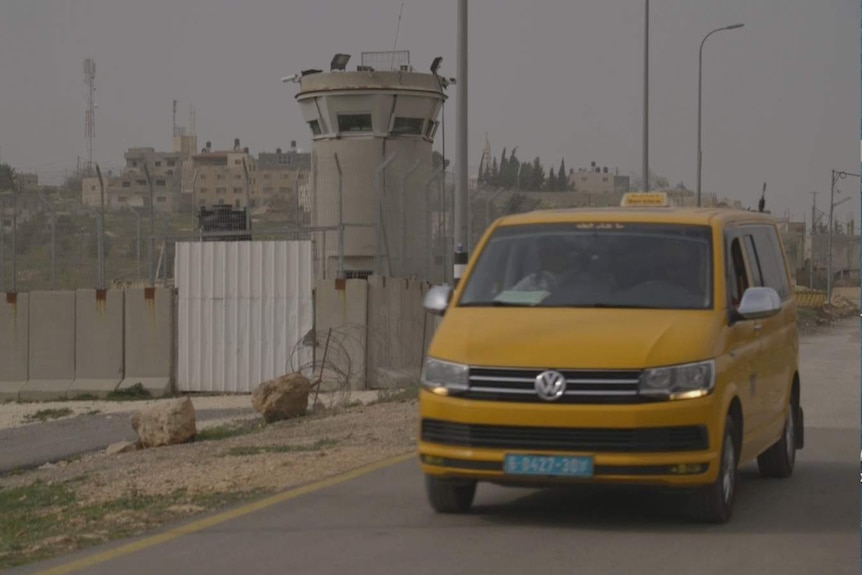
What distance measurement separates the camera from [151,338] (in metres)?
29.4

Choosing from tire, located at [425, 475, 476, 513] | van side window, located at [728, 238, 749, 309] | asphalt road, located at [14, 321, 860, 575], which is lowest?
asphalt road, located at [14, 321, 860, 575]

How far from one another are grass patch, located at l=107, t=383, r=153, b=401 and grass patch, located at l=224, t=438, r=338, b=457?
48.9 feet

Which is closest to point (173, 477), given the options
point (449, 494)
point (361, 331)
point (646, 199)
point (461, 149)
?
point (449, 494)

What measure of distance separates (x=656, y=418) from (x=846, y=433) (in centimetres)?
733

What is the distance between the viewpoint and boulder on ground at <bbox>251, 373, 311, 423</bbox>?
18.9 metres

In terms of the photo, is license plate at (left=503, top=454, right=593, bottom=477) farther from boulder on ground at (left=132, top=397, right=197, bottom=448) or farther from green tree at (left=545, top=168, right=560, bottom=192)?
green tree at (left=545, top=168, right=560, bottom=192)

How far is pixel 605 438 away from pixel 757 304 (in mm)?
1626

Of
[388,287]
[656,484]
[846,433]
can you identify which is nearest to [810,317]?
[388,287]

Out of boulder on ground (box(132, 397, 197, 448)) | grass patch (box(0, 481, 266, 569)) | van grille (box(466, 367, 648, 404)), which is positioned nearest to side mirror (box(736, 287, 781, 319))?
van grille (box(466, 367, 648, 404))

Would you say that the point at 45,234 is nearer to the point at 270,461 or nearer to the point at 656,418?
the point at 270,461

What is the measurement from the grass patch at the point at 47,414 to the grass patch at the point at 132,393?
2.51 meters

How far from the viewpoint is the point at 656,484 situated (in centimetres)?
862

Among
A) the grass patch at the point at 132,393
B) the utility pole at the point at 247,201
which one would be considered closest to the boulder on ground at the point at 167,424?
the grass patch at the point at 132,393

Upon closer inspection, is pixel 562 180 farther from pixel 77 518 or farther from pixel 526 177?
pixel 77 518
